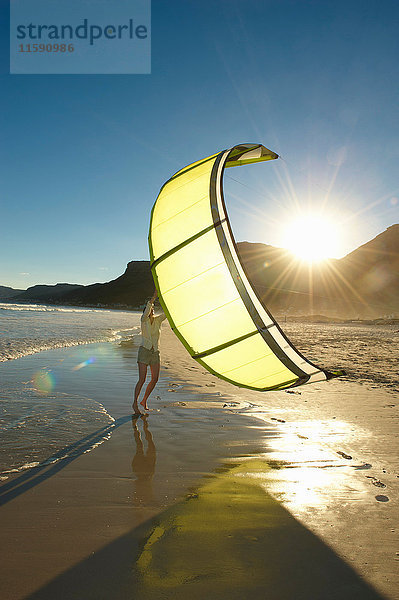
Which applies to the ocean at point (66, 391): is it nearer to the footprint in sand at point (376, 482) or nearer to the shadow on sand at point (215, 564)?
the shadow on sand at point (215, 564)

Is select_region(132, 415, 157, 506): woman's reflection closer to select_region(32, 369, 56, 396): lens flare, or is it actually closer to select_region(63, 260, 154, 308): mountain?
select_region(32, 369, 56, 396): lens flare

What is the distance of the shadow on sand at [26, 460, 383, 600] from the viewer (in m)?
2.41

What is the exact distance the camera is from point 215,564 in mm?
2682

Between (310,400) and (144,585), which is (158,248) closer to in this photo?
(144,585)

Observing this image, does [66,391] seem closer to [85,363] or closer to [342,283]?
[85,363]

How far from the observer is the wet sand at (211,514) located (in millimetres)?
A: 2514

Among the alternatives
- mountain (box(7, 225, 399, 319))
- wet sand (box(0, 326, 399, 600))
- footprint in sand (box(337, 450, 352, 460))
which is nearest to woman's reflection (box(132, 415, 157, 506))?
wet sand (box(0, 326, 399, 600))

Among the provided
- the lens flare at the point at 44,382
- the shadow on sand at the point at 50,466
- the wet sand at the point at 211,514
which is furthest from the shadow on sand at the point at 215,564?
the lens flare at the point at 44,382

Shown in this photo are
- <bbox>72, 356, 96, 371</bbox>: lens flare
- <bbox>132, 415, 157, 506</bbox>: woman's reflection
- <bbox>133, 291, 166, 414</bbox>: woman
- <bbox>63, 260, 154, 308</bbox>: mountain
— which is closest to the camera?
<bbox>132, 415, 157, 506</bbox>: woman's reflection

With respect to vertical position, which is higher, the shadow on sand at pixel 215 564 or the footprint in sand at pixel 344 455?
the shadow on sand at pixel 215 564

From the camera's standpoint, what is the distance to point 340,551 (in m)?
2.86

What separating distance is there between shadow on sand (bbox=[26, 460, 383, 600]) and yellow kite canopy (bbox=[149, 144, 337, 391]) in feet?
5.51

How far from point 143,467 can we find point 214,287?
2.12 m

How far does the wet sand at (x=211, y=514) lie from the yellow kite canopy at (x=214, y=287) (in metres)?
1.02
